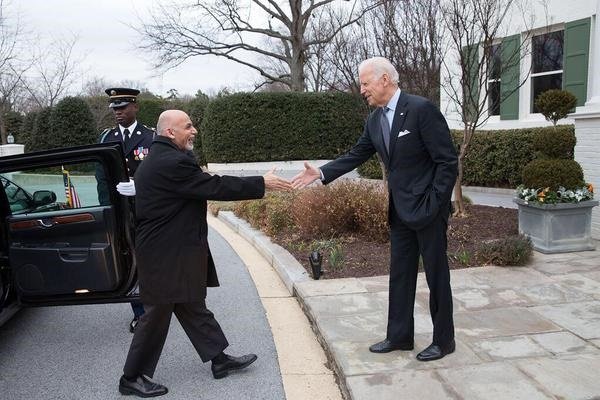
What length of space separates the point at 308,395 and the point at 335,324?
873 millimetres

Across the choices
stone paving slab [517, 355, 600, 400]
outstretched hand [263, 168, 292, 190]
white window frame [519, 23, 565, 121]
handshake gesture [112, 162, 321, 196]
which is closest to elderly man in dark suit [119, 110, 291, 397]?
outstretched hand [263, 168, 292, 190]

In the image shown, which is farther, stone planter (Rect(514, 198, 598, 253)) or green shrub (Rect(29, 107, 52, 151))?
green shrub (Rect(29, 107, 52, 151))

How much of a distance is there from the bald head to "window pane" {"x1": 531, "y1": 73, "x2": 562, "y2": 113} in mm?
10032

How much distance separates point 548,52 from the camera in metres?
11.4

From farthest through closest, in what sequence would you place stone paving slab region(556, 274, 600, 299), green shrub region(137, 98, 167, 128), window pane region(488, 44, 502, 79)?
green shrub region(137, 98, 167, 128) < window pane region(488, 44, 502, 79) < stone paving slab region(556, 274, 600, 299)

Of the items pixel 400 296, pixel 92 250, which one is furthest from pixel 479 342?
pixel 92 250

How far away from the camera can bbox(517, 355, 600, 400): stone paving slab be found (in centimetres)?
292

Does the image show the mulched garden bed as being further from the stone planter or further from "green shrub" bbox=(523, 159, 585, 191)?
"green shrub" bbox=(523, 159, 585, 191)

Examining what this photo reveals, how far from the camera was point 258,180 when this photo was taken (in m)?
3.50

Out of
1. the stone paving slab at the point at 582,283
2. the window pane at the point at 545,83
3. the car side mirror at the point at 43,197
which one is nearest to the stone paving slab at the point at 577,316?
the stone paving slab at the point at 582,283

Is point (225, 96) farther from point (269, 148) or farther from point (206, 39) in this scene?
point (206, 39)

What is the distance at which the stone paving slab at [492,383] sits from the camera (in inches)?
116

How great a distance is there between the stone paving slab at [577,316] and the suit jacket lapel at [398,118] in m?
1.88

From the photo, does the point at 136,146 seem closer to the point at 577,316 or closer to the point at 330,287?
the point at 330,287
